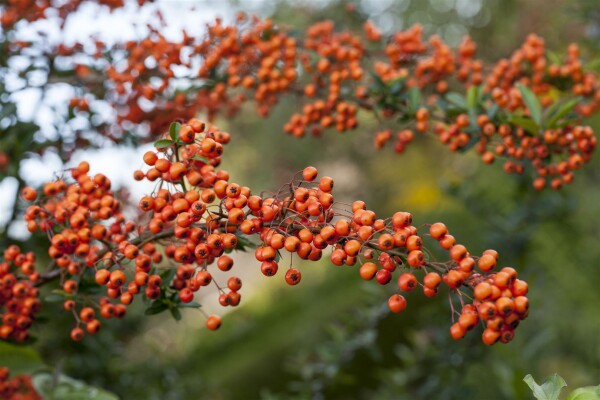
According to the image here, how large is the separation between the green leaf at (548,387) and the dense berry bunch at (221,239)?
12 cm

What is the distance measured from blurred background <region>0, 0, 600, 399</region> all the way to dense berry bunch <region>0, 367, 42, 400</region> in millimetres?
663

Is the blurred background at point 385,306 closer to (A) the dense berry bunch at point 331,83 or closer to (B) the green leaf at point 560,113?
(A) the dense berry bunch at point 331,83

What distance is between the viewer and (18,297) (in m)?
1.78

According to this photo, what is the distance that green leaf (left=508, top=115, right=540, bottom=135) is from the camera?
6.80 ft

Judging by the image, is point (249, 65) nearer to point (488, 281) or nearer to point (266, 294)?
point (488, 281)

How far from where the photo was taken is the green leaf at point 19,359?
79.4 inches

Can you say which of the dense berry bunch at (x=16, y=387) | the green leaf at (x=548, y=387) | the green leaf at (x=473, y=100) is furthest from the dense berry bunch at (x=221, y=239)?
the green leaf at (x=473, y=100)

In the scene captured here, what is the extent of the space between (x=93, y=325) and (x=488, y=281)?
1174mm

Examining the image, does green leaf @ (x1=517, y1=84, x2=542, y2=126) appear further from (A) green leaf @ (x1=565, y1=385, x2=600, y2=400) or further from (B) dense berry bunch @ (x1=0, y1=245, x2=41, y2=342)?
(B) dense berry bunch @ (x1=0, y1=245, x2=41, y2=342)

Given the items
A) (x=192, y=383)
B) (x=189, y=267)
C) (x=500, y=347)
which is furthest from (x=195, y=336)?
(x=189, y=267)

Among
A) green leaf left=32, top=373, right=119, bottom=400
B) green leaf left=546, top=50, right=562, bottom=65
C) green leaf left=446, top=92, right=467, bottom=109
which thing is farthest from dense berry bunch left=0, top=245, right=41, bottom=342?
green leaf left=546, top=50, right=562, bottom=65

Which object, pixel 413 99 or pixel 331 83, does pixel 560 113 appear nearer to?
pixel 413 99

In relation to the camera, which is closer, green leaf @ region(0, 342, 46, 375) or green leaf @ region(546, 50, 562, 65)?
green leaf @ region(0, 342, 46, 375)

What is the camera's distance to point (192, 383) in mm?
4176
